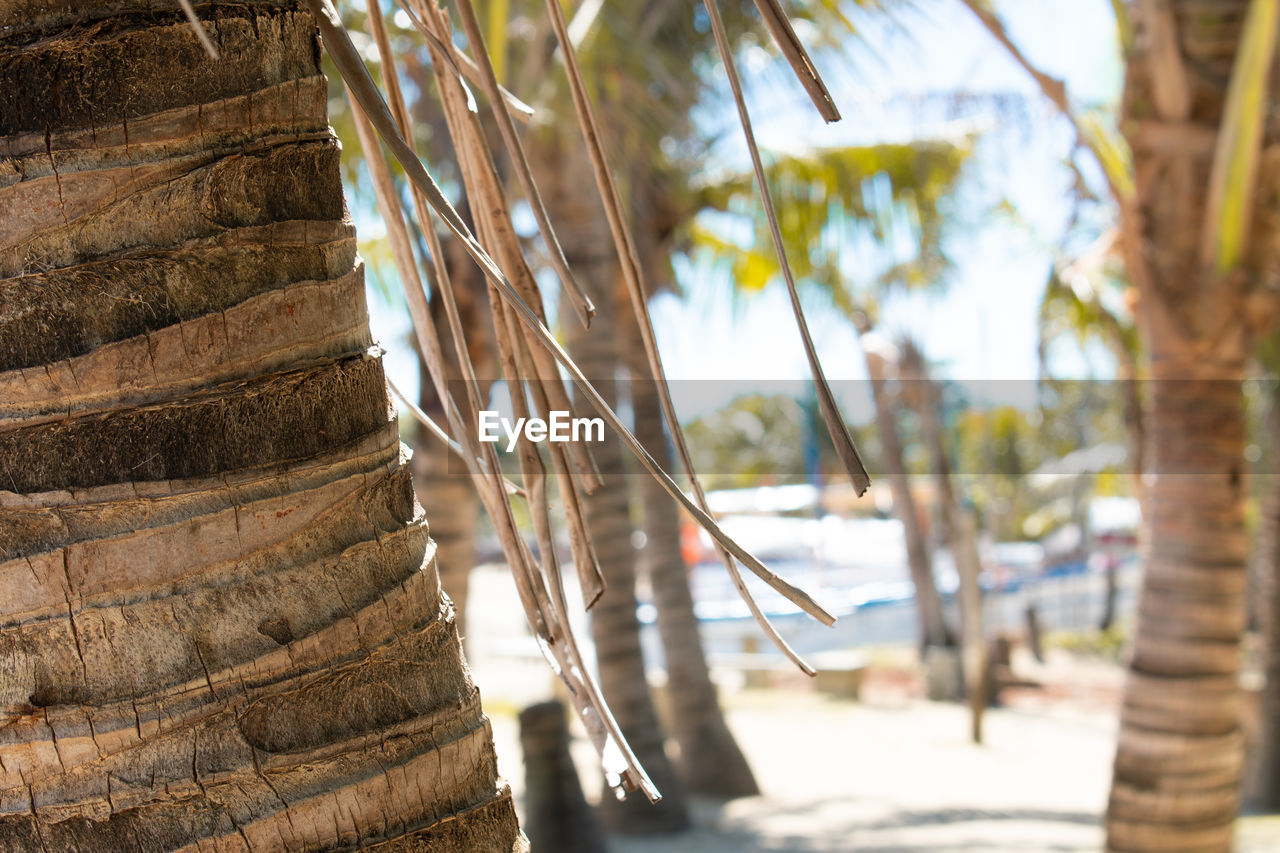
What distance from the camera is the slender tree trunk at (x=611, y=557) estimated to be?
22.6 feet

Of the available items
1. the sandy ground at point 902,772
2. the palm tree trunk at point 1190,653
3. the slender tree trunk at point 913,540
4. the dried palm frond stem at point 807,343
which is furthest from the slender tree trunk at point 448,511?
the slender tree trunk at point 913,540

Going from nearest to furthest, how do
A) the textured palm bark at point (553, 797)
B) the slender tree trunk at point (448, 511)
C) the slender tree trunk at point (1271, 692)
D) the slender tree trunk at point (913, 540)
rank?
the textured palm bark at point (553, 797)
the slender tree trunk at point (448, 511)
the slender tree trunk at point (1271, 692)
the slender tree trunk at point (913, 540)

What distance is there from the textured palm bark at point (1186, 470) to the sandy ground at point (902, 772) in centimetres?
181

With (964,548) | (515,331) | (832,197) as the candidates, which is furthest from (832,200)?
(515,331)

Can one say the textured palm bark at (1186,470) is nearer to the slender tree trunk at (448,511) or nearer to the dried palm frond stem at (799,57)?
the slender tree trunk at (448,511)

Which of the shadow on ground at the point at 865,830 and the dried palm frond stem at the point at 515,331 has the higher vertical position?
the dried palm frond stem at the point at 515,331

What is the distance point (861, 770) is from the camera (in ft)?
29.3

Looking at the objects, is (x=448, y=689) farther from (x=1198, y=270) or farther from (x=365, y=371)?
(x=1198, y=270)

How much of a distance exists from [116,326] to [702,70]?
9116mm

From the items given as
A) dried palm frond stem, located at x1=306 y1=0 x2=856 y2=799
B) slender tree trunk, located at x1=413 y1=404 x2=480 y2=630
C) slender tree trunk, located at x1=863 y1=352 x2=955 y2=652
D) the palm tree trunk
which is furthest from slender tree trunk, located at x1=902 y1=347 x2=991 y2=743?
dried palm frond stem, located at x1=306 y1=0 x2=856 y2=799

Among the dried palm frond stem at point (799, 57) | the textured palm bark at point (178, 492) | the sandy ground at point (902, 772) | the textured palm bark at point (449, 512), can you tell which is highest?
the dried palm frond stem at point (799, 57)

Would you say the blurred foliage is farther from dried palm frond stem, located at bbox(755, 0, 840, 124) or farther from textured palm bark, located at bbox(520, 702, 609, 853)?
dried palm frond stem, located at bbox(755, 0, 840, 124)

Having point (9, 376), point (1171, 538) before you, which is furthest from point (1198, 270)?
point (9, 376)

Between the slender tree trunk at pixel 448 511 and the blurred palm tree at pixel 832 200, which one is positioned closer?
the slender tree trunk at pixel 448 511
